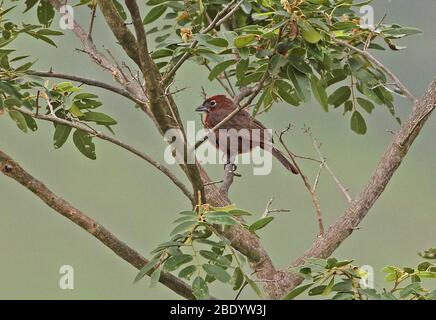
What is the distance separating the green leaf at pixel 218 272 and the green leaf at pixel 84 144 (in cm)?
75

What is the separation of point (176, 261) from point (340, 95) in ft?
3.84

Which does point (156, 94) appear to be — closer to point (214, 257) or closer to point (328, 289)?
point (214, 257)

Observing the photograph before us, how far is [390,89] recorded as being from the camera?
2.81 metres

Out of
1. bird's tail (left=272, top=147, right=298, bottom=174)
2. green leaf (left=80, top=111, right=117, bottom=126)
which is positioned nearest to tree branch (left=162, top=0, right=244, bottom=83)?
Result: green leaf (left=80, top=111, right=117, bottom=126)

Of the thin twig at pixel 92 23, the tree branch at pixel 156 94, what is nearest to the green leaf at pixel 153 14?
the thin twig at pixel 92 23

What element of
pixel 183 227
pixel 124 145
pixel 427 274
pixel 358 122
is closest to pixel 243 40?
pixel 124 145

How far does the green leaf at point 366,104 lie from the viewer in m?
3.02

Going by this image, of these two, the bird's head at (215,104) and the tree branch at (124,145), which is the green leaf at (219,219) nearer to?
the tree branch at (124,145)

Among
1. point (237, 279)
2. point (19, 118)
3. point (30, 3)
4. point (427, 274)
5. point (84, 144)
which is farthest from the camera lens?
point (30, 3)

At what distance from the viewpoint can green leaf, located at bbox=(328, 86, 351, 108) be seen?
3.03 metres

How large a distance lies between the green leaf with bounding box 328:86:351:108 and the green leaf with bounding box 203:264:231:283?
43.4 inches

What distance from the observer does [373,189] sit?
9.36 feet
